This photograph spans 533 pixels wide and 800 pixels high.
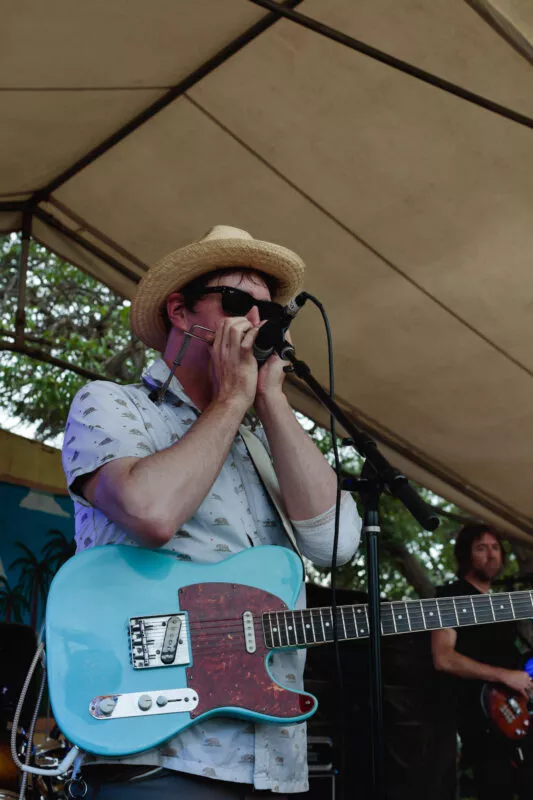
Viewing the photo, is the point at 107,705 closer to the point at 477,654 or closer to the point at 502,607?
the point at 502,607

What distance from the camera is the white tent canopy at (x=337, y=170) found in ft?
8.32

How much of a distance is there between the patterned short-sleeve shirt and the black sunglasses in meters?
0.20

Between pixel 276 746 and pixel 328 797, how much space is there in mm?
2444

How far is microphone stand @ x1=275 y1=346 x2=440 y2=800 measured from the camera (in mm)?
1225

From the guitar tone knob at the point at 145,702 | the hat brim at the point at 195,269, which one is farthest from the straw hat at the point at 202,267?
the guitar tone knob at the point at 145,702

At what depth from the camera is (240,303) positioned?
183 cm

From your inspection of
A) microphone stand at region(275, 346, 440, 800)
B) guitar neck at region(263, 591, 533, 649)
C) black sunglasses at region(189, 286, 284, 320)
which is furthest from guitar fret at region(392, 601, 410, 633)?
black sunglasses at region(189, 286, 284, 320)

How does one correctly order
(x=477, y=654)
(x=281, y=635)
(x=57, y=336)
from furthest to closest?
(x=57, y=336) → (x=477, y=654) → (x=281, y=635)

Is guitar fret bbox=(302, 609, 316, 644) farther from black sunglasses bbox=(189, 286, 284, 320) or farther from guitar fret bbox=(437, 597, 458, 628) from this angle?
black sunglasses bbox=(189, 286, 284, 320)

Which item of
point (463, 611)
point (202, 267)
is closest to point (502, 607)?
point (463, 611)

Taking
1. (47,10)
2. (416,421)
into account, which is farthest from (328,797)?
(47,10)

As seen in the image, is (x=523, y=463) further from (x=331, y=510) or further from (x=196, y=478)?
(x=196, y=478)

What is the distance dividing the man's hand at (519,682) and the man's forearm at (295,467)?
2.42 m

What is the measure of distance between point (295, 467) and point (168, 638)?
17.0 inches
